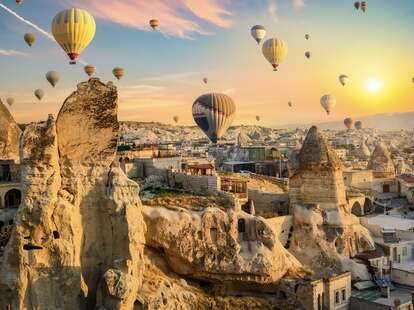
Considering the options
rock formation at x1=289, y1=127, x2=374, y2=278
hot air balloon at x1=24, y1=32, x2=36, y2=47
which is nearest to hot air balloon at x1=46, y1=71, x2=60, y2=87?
hot air balloon at x1=24, y1=32, x2=36, y2=47

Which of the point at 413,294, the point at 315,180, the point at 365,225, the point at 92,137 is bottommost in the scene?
the point at 413,294

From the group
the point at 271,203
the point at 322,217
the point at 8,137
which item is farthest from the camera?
the point at 8,137

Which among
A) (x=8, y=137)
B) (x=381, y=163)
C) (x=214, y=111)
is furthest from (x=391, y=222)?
(x=214, y=111)

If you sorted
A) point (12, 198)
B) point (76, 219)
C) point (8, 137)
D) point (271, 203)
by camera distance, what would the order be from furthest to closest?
→ point (8, 137) < point (271, 203) < point (12, 198) < point (76, 219)

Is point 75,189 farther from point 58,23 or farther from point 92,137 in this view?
point 58,23

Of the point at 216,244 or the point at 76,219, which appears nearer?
the point at 76,219

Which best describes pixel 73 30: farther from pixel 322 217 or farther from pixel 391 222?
pixel 391 222

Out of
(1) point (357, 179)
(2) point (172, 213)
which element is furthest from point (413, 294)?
(1) point (357, 179)

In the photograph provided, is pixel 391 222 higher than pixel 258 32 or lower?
lower
